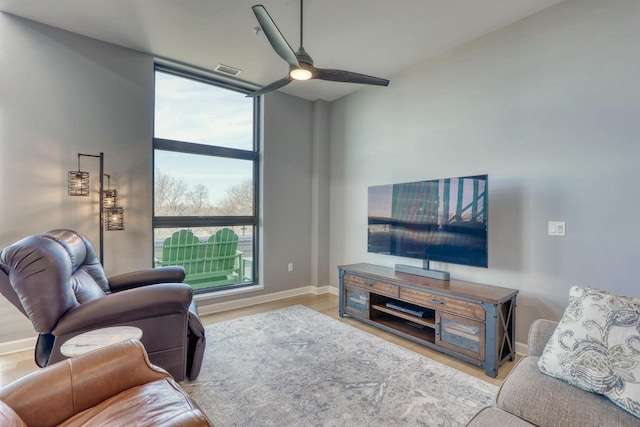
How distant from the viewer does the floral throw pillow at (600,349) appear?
1.13 meters

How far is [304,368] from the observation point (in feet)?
7.79

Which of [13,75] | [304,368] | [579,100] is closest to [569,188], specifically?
[579,100]

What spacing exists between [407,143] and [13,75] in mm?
3877

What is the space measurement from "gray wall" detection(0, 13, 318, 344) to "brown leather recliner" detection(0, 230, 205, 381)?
33.9 inches

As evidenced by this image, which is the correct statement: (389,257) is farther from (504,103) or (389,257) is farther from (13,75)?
(13,75)

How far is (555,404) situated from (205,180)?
3.77m

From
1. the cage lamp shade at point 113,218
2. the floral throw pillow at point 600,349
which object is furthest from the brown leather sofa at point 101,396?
the cage lamp shade at point 113,218

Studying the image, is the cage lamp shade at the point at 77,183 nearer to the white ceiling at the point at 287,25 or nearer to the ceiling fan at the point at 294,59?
the white ceiling at the point at 287,25

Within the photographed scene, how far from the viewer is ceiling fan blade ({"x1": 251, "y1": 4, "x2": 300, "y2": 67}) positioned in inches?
70.6

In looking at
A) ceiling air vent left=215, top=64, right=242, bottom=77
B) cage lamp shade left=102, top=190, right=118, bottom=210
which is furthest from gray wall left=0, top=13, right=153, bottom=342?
ceiling air vent left=215, top=64, right=242, bottom=77

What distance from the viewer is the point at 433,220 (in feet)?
9.77

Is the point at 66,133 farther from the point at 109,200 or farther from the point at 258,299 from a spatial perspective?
the point at 258,299

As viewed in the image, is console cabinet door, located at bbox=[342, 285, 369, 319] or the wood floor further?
console cabinet door, located at bbox=[342, 285, 369, 319]

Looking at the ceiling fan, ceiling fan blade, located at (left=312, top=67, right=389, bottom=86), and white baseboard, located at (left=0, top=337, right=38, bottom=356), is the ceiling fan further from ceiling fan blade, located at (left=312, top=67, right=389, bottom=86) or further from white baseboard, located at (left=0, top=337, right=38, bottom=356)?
white baseboard, located at (left=0, top=337, right=38, bottom=356)
